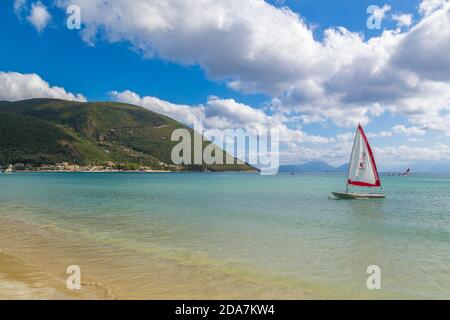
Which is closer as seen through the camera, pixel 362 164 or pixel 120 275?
pixel 120 275

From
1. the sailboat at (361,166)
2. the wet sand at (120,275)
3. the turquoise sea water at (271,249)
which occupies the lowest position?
the turquoise sea water at (271,249)

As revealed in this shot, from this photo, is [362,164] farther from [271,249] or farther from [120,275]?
[120,275]

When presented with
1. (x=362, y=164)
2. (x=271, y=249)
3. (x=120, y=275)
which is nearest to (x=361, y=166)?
(x=362, y=164)

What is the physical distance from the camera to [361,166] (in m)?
52.5

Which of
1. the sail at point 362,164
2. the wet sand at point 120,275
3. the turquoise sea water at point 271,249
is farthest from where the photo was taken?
the sail at point 362,164

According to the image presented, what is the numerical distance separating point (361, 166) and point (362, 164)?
34 centimetres

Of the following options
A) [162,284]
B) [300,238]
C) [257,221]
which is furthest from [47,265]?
[257,221]

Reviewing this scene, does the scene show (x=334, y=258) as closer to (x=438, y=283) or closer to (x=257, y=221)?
(x=438, y=283)

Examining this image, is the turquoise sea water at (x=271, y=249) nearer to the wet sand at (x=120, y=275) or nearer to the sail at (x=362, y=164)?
the wet sand at (x=120, y=275)

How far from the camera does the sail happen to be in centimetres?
5144

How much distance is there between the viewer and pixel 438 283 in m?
13.6

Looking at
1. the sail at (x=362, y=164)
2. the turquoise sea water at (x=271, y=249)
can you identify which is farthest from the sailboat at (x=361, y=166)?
the turquoise sea water at (x=271, y=249)

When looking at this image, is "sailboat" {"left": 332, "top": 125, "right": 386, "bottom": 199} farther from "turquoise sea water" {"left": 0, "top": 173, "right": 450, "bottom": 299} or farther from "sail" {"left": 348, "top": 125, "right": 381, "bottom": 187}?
"turquoise sea water" {"left": 0, "top": 173, "right": 450, "bottom": 299}

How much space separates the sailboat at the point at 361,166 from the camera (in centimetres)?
5147
